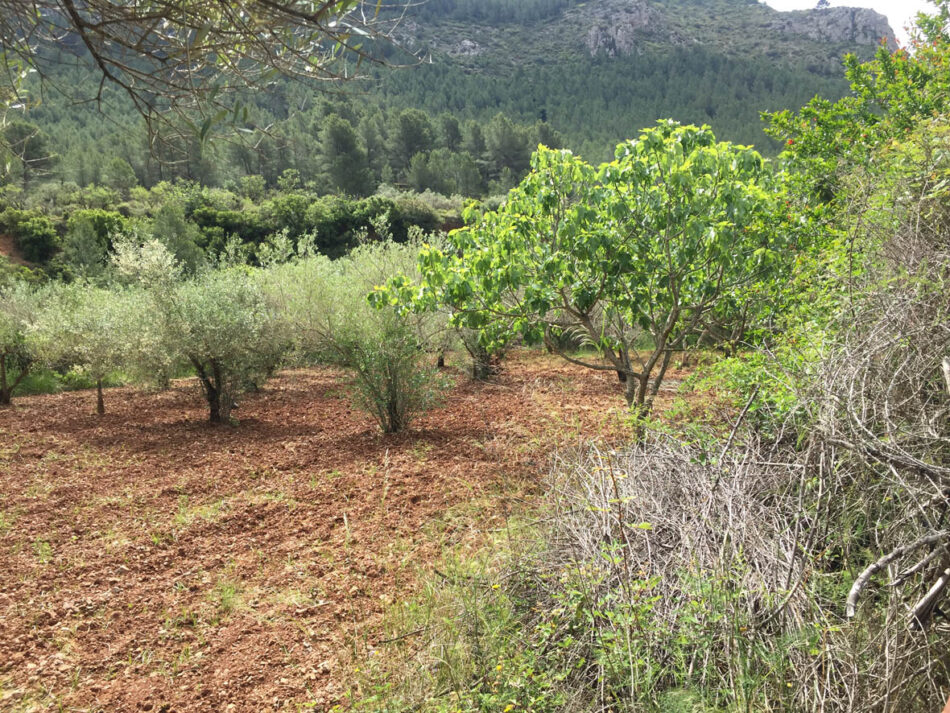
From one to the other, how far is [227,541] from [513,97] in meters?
87.3

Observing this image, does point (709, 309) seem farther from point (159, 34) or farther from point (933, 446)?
point (159, 34)

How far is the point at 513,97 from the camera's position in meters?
81.2

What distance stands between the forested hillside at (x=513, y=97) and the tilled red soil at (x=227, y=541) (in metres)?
2.49

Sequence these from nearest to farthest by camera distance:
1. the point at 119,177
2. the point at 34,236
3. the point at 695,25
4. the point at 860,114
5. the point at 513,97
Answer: the point at 860,114 → the point at 34,236 → the point at 119,177 → the point at 513,97 → the point at 695,25

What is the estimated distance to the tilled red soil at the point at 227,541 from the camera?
277 cm

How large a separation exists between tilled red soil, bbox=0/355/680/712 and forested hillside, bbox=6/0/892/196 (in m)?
2.49

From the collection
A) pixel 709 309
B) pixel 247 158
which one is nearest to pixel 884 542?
pixel 709 309

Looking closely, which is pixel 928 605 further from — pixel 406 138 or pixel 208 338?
pixel 406 138

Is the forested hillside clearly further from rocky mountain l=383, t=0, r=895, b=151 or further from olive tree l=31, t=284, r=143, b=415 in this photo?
olive tree l=31, t=284, r=143, b=415

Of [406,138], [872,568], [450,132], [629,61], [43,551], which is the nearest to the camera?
[872,568]

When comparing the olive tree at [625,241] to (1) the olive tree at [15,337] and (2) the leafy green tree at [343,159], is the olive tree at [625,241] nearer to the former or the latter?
(1) the olive tree at [15,337]

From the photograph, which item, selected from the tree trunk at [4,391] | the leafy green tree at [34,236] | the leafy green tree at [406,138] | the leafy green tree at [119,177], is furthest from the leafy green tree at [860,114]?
the leafy green tree at [406,138]

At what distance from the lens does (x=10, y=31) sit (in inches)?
72.7

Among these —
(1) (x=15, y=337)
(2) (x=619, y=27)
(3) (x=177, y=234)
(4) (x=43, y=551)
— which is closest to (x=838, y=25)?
(2) (x=619, y=27)
